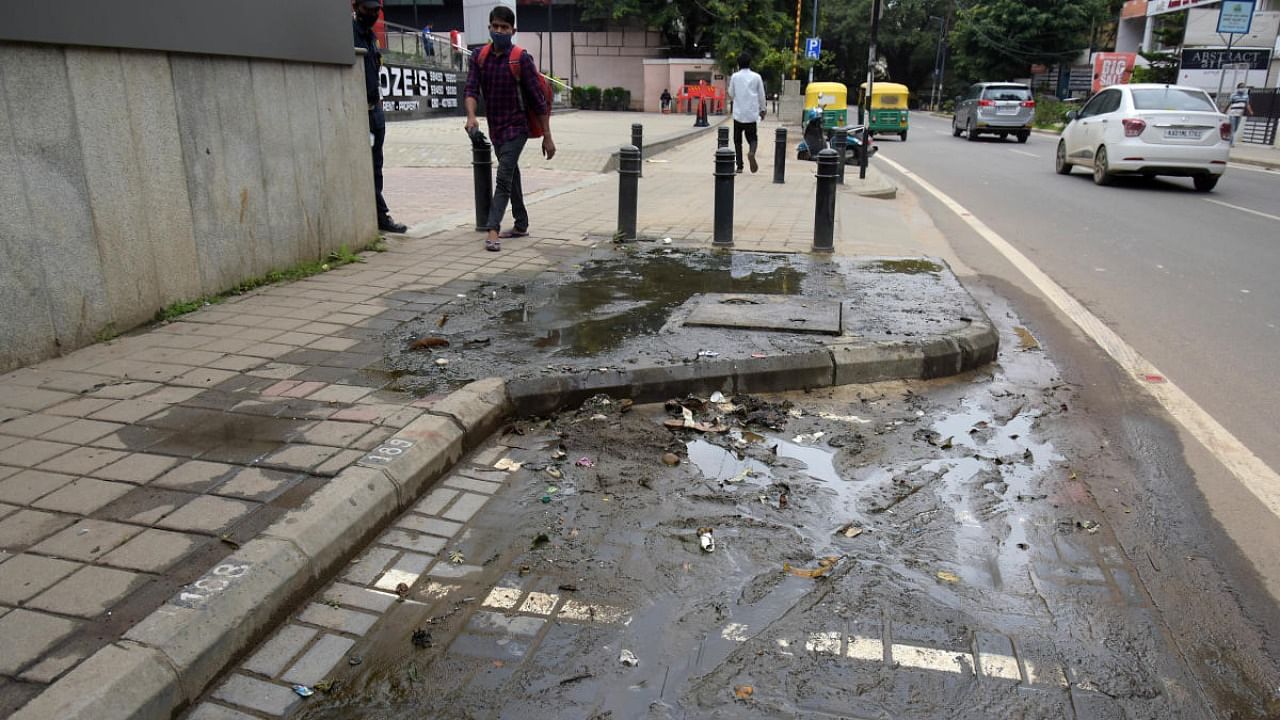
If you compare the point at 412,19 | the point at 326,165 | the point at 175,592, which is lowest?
the point at 175,592

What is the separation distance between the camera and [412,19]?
2021 inches

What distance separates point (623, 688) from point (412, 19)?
54.4 metres

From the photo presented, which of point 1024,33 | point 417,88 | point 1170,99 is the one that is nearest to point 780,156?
point 1170,99

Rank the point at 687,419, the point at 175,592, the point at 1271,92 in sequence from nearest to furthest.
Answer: the point at 175,592 < the point at 687,419 < the point at 1271,92

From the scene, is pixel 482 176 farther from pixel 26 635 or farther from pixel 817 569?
pixel 26 635

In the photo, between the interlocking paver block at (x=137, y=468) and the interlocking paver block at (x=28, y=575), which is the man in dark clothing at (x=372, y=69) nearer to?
the interlocking paver block at (x=137, y=468)

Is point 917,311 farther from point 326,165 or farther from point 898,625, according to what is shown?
point 326,165

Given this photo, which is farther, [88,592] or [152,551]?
[152,551]

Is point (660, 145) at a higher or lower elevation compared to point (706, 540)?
higher

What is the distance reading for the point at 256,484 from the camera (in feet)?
11.3

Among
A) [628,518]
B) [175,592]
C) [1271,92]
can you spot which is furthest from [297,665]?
[1271,92]

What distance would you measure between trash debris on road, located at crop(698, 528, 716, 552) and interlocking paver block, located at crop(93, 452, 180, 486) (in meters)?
2.11

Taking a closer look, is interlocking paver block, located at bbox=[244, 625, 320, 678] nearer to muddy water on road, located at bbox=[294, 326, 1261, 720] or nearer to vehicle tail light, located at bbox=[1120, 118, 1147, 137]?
muddy water on road, located at bbox=[294, 326, 1261, 720]

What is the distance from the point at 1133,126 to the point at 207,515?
15.2 m
